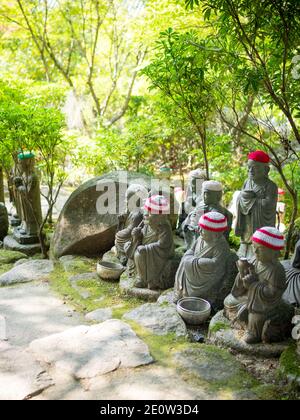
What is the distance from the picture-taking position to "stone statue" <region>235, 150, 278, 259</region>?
6418 millimetres

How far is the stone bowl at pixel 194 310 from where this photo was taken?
17.6 ft

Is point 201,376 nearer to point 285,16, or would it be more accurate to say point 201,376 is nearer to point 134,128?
point 285,16

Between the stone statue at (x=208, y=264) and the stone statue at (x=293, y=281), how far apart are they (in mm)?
951

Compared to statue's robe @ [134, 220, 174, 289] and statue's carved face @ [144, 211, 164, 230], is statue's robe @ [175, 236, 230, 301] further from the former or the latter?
statue's carved face @ [144, 211, 164, 230]

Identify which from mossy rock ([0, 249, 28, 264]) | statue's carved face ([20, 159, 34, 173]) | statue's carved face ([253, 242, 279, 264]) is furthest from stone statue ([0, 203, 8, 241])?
statue's carved face ([253, 242, 279, 264])

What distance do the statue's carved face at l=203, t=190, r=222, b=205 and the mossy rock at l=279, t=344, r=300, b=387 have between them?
276 cm

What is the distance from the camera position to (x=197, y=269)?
220 inches

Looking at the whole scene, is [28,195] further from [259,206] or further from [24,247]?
[259,206]

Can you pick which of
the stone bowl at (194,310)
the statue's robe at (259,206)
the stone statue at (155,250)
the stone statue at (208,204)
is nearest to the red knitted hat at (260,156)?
the statue's robe at (259,206)

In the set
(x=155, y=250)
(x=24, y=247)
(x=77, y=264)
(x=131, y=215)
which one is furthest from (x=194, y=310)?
(x=24, y=247)

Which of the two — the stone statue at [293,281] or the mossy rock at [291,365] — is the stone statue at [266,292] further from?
the stone statue at [293,281]

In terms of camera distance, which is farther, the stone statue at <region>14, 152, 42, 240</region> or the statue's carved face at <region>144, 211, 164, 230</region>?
the stone statue at <region>14, 152, 42, 240</region>

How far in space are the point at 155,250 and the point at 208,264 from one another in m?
1.04

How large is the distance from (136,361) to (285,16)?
4240mm
